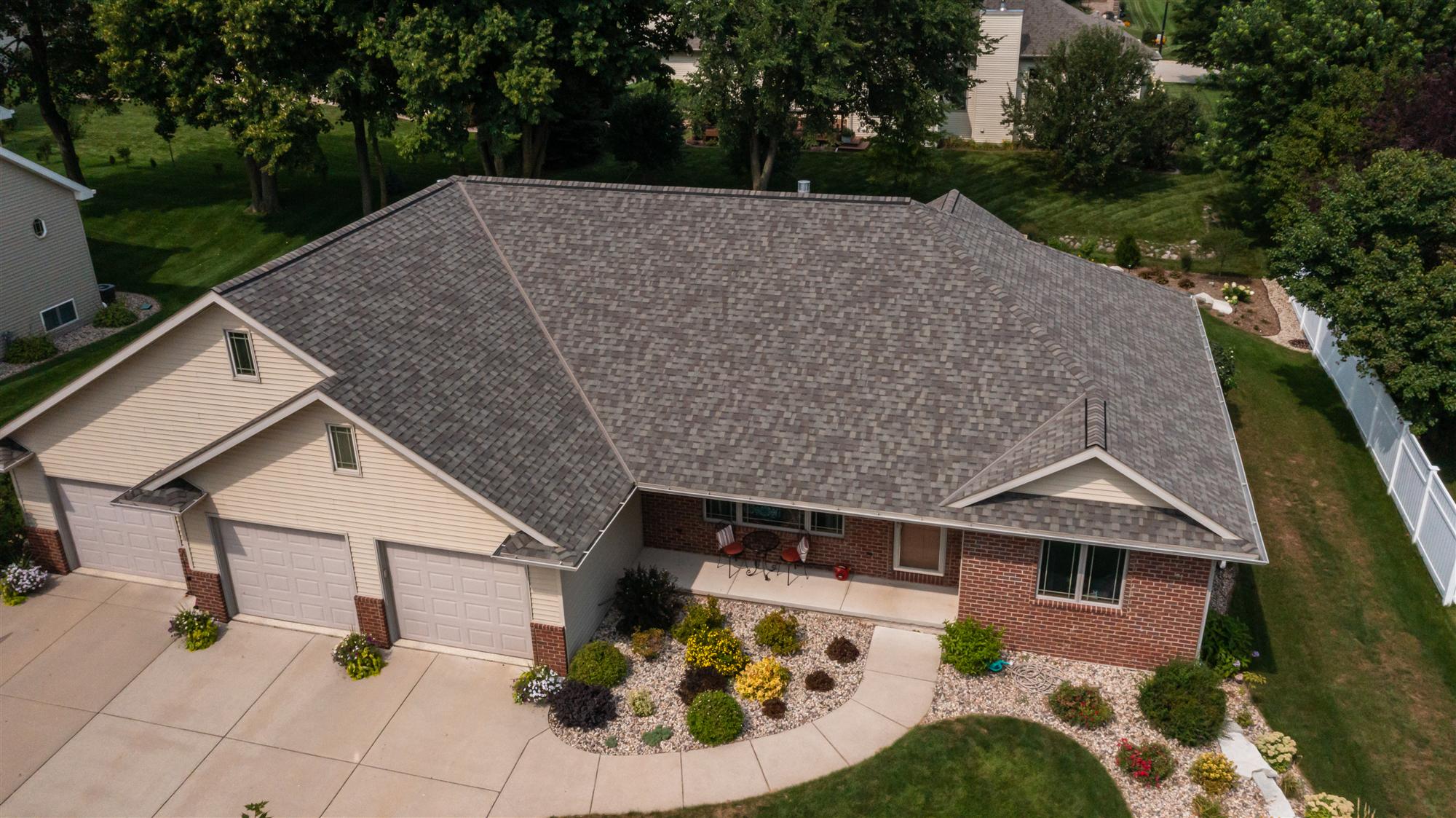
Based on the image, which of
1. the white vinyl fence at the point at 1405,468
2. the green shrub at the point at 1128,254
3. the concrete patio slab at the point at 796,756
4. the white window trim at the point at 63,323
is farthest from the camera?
the green shrub at the point at 1128,254

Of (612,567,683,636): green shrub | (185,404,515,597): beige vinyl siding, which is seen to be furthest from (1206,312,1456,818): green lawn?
(185,404,515,597): beige vinyl siding

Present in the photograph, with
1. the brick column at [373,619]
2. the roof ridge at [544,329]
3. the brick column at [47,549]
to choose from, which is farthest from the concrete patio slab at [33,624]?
the roof ridge at [544,329]

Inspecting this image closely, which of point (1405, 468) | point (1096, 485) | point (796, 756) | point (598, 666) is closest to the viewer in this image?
point (796, 756)

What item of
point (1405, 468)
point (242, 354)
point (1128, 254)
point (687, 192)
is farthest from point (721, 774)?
point (1128, 254)

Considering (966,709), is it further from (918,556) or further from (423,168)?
(423,168)

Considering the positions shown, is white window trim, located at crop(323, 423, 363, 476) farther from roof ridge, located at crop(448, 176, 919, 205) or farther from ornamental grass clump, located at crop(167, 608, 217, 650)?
roof ridge, located at crop(448, 176, 919, 205)

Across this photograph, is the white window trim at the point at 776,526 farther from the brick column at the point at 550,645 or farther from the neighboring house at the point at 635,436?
the brick column at the point at 550,645

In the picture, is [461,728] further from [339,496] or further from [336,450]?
[336,450]
